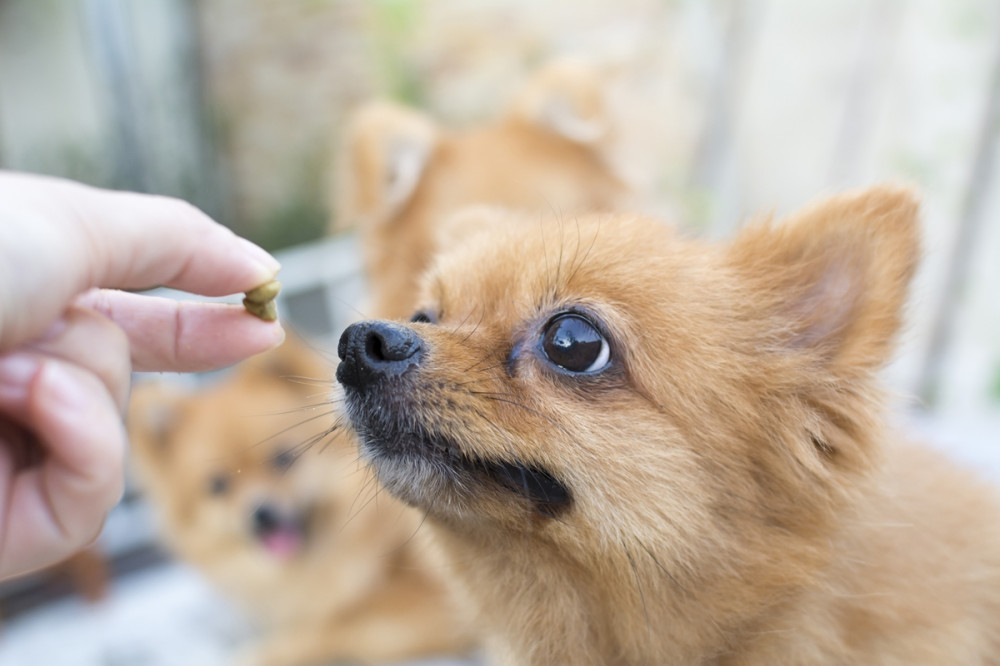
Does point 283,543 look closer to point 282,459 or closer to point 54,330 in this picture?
point 282,459

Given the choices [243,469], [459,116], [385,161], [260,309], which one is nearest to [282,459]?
[243,469]

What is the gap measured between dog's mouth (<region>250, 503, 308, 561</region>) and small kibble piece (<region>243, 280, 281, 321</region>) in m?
1.73

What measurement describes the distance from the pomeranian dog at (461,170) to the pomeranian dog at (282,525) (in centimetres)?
51

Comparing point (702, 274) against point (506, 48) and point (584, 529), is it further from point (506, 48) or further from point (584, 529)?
point (506, 48)

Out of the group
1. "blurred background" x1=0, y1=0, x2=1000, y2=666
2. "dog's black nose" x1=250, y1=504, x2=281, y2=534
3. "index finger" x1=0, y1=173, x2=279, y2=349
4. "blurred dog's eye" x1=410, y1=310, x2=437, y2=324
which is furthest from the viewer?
"blurred background" x1=0, y1=0, x2=1000, y2=666

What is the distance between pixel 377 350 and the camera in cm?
108

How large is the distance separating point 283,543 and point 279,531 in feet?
0.18

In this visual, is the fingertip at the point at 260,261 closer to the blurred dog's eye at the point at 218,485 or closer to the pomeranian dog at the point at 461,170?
the pomeranian dog at the point at 461,170

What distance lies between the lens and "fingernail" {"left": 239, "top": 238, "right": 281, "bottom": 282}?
1.03 metres

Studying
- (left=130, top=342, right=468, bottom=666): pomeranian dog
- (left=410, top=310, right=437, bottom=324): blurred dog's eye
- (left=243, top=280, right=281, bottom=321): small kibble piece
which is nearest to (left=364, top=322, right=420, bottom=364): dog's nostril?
(left=243, top=280, right=281, bottom=321): small kibble piece

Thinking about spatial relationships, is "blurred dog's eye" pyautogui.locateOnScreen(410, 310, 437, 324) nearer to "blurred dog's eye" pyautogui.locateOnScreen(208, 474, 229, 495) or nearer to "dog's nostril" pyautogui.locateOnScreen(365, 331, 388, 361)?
"dog's nostril" pyautogui.locateOnScreen(365, 331, 388, 361)

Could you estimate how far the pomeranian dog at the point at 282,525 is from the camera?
2.56 meters

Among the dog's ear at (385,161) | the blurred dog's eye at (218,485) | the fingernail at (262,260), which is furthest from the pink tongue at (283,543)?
the fingernail at (262,260)

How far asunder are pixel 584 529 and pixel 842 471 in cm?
40
